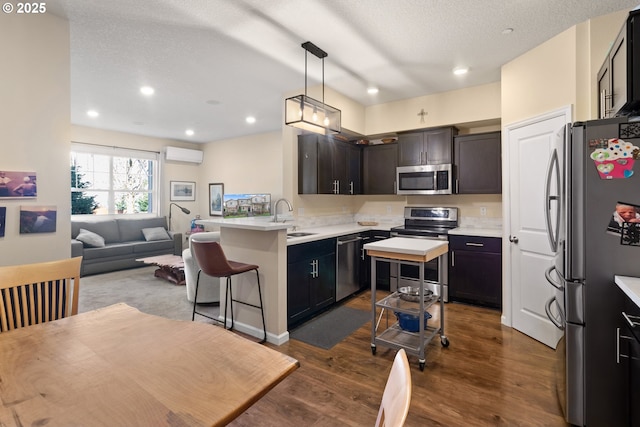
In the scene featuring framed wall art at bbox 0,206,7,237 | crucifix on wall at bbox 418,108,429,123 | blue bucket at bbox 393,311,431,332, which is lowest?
blue bucket at bbox 393,311,431,332

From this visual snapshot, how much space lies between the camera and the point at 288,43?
299 centimetres

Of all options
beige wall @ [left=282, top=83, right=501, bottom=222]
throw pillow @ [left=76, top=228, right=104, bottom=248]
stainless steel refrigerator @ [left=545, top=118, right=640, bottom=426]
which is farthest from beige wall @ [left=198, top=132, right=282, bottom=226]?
stainless steel refrigerator @ [left=545, top=118, right=640, bottom=426]

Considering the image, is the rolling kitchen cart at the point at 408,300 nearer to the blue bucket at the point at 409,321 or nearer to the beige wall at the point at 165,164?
the blue bucket at the point at 409,321

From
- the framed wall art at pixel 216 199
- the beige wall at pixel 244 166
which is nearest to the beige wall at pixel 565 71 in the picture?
the beige wall at pixel 244 166

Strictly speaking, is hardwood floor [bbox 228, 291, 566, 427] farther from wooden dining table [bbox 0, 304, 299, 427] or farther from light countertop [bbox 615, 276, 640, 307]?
wooden dining table [bbox 0, 304, 299, 427]

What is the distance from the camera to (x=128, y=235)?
21.2 ft

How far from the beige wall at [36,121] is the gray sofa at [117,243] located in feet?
11.7

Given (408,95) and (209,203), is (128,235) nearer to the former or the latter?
(209,203)

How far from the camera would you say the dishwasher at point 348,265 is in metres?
3.97

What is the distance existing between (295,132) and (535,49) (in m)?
2.69

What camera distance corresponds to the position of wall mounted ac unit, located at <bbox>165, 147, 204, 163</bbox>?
7309 millimetres

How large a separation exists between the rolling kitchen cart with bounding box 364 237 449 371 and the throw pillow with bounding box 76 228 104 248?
5183 mm

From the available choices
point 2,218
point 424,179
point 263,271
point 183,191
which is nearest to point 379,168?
point 424,179

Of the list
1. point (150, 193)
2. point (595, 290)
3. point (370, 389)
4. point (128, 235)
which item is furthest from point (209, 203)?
point (595, 290)
